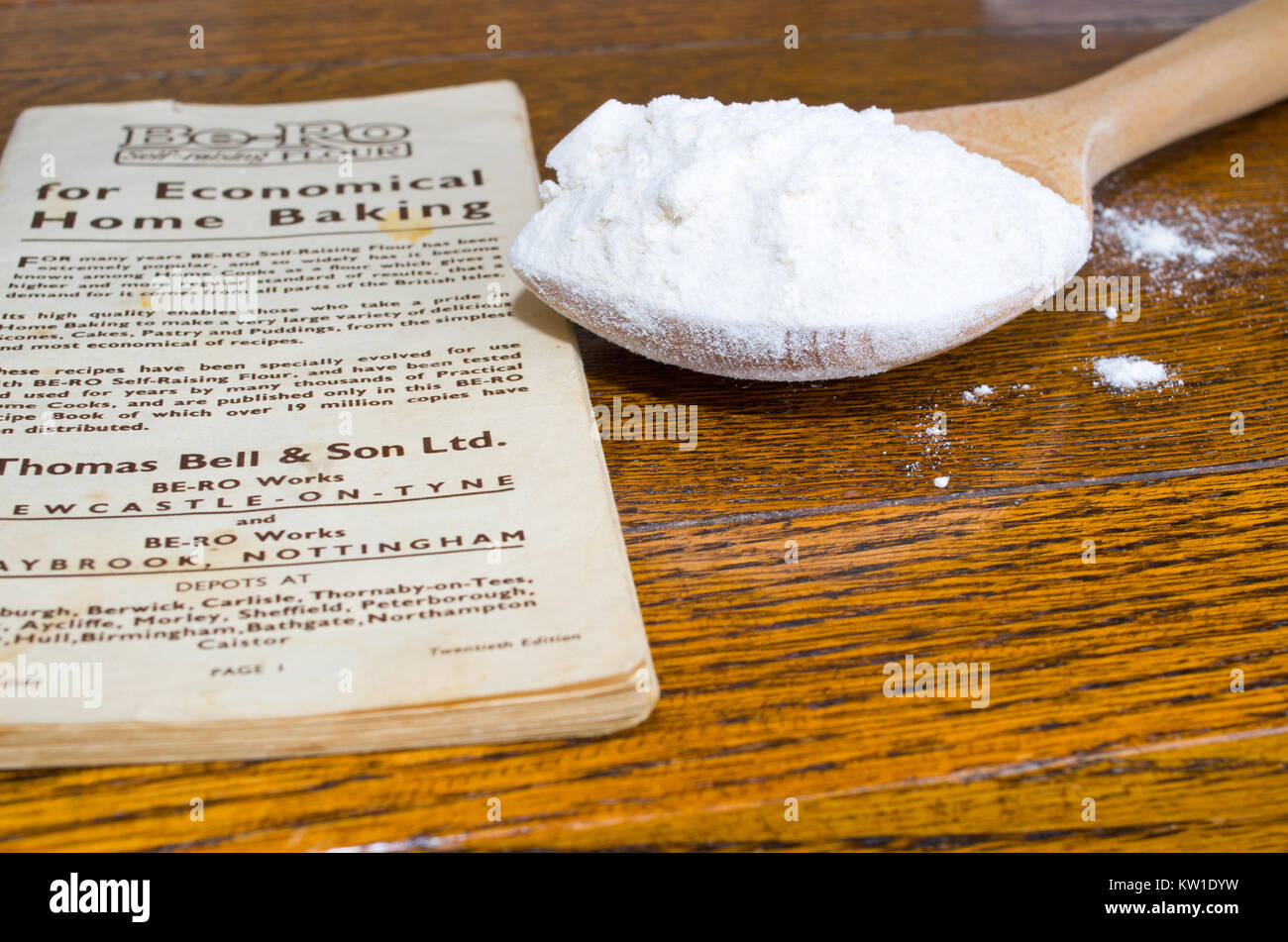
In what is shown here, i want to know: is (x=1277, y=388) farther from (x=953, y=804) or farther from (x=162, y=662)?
(x=162, y=662)

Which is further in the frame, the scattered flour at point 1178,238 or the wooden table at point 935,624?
the scattered flour at point 1178,238

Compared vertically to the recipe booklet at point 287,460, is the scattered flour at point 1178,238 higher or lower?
higher

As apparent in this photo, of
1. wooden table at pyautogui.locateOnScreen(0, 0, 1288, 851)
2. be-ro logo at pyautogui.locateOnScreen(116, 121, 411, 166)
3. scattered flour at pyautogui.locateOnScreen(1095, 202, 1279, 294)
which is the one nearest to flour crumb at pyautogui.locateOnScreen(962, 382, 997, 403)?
wooden table at pyautogui.locateOnScreen(0, 0, 1288, 851)

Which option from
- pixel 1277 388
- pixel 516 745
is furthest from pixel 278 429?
pixel 1277 388

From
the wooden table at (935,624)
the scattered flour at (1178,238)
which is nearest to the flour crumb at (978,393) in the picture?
the wooden table at (935,624)

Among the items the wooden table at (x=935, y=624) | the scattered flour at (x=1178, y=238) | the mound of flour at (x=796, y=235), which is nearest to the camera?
the wooden table at (x=935, y=624)

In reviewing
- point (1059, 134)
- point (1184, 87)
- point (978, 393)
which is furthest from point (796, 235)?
point (1184, 87)

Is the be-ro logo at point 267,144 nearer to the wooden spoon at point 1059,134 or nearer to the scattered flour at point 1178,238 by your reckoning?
the wooden spoon at point 1059,134
